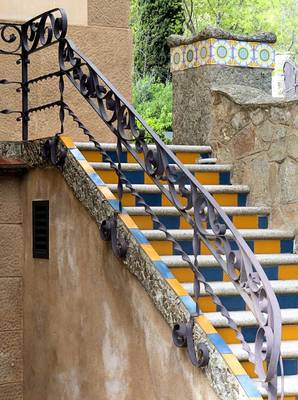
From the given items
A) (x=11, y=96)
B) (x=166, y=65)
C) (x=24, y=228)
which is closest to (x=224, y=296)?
(x=24, y=228)

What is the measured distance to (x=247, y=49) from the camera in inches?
290

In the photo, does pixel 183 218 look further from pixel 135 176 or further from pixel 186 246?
pixel 135 176

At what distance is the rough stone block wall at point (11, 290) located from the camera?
6316 mm

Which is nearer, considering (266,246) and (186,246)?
(186,246)

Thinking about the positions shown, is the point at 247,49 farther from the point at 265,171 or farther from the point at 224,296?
the point at 224,296

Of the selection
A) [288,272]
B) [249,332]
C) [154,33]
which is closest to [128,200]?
[288,272]

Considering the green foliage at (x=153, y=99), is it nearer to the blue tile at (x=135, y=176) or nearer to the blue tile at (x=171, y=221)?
the blue tile at (x=135, y=176)

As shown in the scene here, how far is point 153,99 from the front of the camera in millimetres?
20625

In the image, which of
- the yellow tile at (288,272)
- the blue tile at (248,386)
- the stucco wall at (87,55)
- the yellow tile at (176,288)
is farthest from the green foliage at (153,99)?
the blue tile at (248,386)

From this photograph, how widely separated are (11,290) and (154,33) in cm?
1421

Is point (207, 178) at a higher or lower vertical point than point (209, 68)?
lower

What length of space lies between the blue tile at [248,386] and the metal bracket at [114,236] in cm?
120

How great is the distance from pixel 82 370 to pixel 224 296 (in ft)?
3.35

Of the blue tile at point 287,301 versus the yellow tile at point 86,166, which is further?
the blue tile at point 287,301
